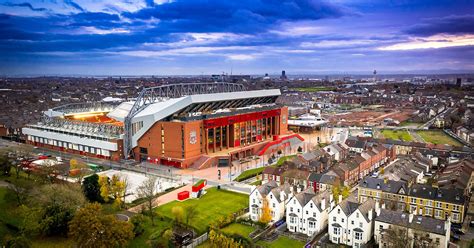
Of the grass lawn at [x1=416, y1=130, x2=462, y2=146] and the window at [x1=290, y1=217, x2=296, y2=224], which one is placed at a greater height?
the window at [x1=290, y1=217, x2=296, y2=224]

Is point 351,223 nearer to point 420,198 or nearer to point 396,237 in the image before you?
point 396,237

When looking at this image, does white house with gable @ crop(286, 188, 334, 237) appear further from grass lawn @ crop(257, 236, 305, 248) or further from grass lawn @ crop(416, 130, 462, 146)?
grass lawn @ crop(416, 130, 462, 146)

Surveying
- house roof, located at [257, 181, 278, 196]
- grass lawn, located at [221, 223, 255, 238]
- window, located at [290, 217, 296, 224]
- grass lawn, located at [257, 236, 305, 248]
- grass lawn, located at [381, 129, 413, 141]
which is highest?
house roof, located at [257, 181, 278, 196]

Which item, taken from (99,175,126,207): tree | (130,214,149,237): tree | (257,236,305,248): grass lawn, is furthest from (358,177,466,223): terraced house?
(99,175,126,207): tree

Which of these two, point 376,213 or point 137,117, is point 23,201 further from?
point 376,213

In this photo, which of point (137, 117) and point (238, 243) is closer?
point (238, 243)

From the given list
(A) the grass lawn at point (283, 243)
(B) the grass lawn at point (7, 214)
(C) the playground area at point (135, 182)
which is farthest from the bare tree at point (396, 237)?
(B) the grass lawn at point (7, 214)

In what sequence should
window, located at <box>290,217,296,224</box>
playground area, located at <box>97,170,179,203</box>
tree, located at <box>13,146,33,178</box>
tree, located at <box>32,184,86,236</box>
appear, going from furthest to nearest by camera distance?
tree, located at <box>13,146,33,178</box> < playground area, located at <box>97,170,179,203</box> < window, located at <box>290,217,296,224</box> < tree, located at <box>32,184,86,236</box>

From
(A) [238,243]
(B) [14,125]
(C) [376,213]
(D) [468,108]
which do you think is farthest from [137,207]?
(D) [468,108]
